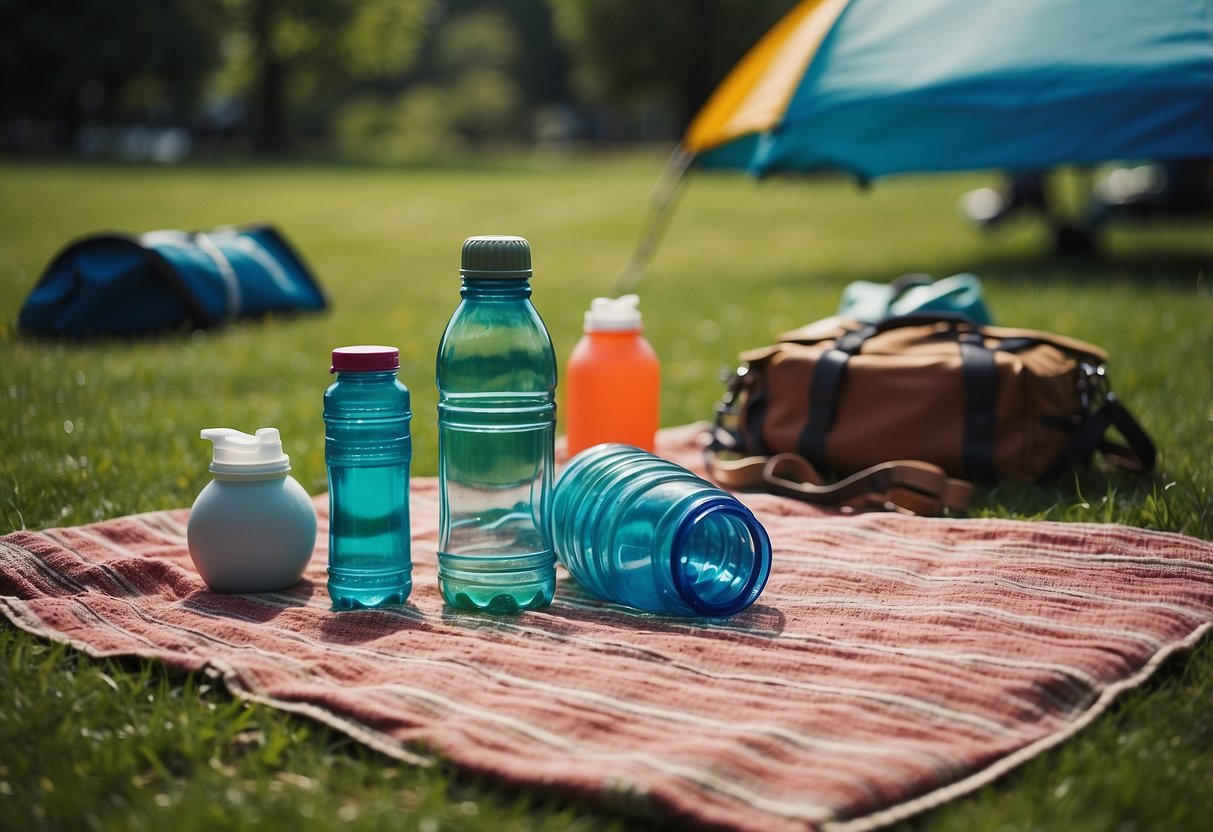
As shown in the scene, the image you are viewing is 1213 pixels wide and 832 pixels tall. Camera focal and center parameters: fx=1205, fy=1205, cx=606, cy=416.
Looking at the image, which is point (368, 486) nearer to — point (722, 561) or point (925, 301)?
point (722, 561)

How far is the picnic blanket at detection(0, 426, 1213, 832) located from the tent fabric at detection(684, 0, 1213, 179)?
3.22m

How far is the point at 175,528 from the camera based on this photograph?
3.47 metres

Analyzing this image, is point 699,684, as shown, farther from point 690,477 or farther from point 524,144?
point 524,144

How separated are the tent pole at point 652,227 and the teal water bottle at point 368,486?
14.8 ft

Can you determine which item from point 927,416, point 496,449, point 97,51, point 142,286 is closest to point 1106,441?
point 927,416

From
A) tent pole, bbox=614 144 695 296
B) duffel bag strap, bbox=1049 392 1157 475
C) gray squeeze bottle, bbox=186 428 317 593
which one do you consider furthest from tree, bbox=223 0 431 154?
gray squeeze bottle, bbox=186 428 317 593

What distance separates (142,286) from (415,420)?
2526 mm

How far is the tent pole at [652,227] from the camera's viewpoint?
7516mm

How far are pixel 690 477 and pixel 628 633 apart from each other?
16.9 inches

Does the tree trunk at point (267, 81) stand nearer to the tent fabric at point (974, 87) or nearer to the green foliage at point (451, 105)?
the green foliage at point (451, 105)

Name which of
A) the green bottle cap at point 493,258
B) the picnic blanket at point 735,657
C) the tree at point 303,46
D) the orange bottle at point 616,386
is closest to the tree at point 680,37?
the tree at point 303,46

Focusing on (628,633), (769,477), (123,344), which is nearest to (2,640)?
(628,633)

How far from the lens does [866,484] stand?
3.77 m

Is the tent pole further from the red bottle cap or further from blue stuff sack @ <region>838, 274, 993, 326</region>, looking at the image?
the red bottle cap
